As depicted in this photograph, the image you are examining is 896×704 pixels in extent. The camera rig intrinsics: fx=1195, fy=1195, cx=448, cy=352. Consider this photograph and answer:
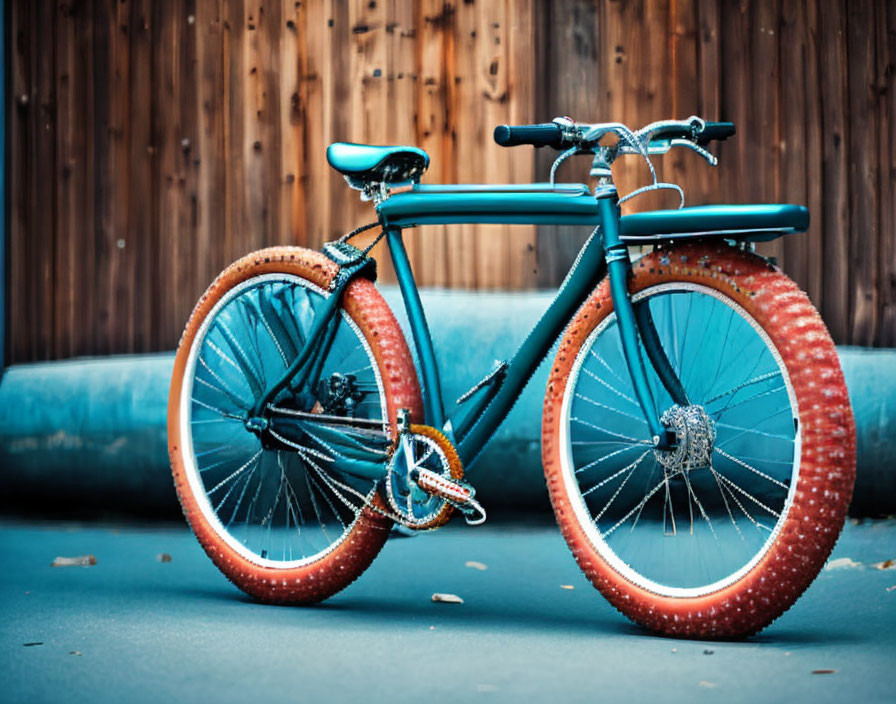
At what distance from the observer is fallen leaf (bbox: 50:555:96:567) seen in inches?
145

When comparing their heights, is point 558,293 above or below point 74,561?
above


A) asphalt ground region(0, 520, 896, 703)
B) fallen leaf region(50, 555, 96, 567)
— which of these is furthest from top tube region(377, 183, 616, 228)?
fallen leaf region(50, 555, 96, 567)

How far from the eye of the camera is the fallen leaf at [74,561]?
12.1ft

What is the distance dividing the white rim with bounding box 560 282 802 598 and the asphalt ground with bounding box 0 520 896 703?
123 mm

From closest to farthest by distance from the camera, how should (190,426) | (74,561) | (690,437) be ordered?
(690,437)
(190,426)
(74,561)

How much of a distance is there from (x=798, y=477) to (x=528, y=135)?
0.97 metres

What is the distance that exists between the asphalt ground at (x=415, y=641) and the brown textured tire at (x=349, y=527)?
7cm

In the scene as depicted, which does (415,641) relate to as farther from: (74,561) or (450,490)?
(74,561)

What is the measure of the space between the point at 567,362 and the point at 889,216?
2.18 meters

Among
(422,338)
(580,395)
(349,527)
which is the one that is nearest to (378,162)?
(422,338)

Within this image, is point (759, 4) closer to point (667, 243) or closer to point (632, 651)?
point (667, 243)

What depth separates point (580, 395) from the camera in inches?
116

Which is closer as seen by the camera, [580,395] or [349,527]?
[580,395]

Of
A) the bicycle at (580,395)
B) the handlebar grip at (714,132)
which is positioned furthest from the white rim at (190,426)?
the handlebar grip at (714,132)
